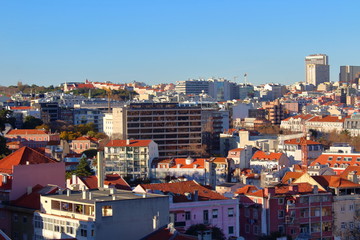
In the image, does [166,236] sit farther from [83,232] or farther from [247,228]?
[247,228]

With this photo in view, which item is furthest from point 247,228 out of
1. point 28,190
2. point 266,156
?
point 266,156

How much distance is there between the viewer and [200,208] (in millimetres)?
32469

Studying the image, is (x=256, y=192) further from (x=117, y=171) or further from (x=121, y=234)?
(x=117, y=171)

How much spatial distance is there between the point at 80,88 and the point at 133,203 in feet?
436

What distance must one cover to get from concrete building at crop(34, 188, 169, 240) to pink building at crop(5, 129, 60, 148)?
47663 millimetres

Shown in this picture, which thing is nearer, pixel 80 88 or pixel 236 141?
pixel 236 141

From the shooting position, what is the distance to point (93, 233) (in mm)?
23984

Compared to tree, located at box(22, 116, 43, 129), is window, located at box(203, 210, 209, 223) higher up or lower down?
lower down

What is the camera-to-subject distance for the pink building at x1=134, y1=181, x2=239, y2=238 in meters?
31.8

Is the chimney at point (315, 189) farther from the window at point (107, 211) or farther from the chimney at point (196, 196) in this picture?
the window at point (107, 211)

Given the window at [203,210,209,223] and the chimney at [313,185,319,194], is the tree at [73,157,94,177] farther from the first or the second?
the window at [203,210,209,223]

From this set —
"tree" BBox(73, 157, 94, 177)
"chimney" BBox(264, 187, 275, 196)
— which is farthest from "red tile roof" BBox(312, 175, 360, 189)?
"tree" BBox(73, 157, 94, 177)

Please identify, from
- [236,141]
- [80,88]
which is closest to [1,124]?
[236,141]

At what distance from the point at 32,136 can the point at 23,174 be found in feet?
151
